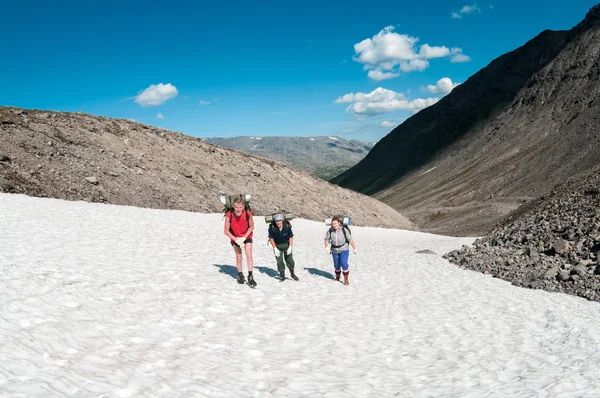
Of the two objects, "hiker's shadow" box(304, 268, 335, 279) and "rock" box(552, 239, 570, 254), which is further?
"rock" box(552, 239, 570, 254)

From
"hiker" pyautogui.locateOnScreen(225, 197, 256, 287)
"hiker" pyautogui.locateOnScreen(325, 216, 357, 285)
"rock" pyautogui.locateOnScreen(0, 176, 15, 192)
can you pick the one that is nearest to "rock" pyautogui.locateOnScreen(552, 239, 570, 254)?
"hiker" pyautogui.locateOnScreen(325, 216, 357, 285)

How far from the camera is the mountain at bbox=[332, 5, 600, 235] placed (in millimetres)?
77188

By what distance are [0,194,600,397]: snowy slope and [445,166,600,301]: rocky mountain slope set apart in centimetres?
186

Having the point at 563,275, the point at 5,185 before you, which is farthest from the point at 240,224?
the point at 5,185

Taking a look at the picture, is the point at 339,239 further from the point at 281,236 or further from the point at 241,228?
the point at 241,228

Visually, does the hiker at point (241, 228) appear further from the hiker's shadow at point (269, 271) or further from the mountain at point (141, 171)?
the mountain at point (141, 171)

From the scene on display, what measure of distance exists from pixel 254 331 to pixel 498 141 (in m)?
125

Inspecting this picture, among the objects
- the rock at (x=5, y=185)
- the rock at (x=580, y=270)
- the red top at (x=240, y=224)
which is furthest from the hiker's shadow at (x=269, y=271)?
the rock at (x=5, y=185)

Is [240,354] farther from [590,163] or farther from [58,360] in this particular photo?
[590,163]

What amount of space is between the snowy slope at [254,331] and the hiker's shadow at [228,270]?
0.08 metres

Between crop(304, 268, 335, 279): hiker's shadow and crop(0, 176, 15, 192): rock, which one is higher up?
crop(0, 176, 15, 192): rock

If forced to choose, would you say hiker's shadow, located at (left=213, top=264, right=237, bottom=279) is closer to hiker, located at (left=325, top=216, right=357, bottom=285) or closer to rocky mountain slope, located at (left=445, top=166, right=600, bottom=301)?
hiker, located at (left=325, top=216, right=357, bottom=285)

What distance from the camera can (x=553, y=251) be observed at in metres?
19.7

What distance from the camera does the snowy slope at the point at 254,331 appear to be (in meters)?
6.28
